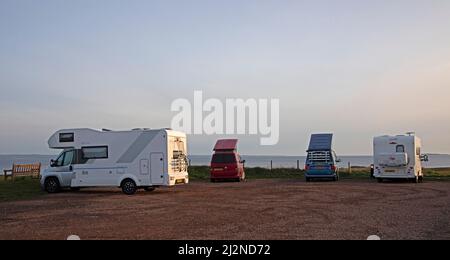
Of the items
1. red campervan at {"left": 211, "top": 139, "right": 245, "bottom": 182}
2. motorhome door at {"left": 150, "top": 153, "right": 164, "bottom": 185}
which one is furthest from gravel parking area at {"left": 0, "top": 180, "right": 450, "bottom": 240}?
red campervan at {"left": 211, "top": 139, "right": 245, "bottom": 182}

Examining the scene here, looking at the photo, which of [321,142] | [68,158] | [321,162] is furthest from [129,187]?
[321,142]

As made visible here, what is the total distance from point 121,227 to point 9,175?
2340 cm

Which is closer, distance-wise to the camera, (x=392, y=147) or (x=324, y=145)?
(x=392, y=147)

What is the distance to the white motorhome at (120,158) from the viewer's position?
70.4ft

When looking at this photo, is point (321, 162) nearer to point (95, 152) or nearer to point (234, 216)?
point (95, 152)

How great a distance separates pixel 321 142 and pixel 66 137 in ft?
49.2

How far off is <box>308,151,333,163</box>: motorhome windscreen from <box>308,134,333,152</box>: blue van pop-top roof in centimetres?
23

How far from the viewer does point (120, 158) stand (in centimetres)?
2202

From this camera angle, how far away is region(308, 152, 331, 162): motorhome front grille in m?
30.4

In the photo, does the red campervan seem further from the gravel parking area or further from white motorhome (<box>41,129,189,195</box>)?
the gravel parking area

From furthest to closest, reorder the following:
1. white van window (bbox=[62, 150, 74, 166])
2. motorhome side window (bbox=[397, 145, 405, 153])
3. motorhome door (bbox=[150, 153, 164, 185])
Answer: motorhome side window (bbox=[397, 145, 405, 153]), white van window (bbox=[62, 150, 74, 166]), motorhome door (bbox=[150, 153, 164, 185])
